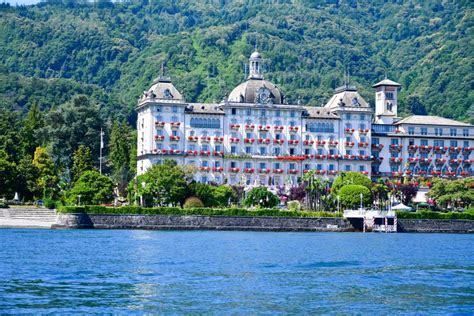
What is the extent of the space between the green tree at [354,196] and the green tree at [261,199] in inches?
365

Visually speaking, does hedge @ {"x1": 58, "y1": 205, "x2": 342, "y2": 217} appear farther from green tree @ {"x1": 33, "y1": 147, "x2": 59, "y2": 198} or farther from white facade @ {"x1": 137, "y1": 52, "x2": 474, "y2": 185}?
white facade @ {"x1": 137, "y1": 52, "x2": 474, "y2": 185}

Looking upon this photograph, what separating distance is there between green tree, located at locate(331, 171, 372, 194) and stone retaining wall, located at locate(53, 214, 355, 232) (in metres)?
15.7

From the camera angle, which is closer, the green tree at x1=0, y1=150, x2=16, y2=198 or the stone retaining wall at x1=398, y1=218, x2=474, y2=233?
the stone retaining wall at x1=398, y1=218, x2=474, y2=233

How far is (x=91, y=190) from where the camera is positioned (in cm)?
11756

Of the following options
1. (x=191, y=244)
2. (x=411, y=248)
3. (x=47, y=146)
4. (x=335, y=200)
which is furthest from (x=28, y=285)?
(x=47, y=146)

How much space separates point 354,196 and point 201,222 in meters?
24.1

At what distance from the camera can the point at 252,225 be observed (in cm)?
11062

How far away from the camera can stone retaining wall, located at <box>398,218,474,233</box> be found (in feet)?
381

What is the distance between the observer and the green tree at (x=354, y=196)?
123m

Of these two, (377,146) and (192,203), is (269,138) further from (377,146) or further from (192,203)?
(192,203)

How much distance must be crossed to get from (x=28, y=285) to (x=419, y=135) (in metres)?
108

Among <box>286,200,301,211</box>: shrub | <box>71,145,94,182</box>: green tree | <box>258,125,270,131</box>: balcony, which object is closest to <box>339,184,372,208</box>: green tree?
<box>286,200,301,211</box>: shrub

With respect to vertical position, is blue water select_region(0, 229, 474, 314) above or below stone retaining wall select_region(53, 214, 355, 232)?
below

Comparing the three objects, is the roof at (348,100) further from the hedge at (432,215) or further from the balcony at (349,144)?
the hedge at (432,215)
